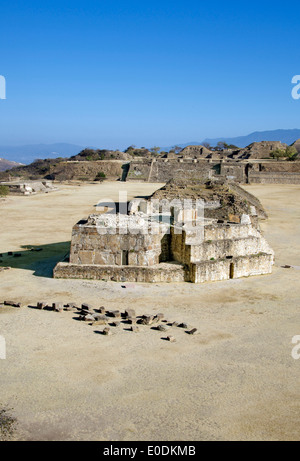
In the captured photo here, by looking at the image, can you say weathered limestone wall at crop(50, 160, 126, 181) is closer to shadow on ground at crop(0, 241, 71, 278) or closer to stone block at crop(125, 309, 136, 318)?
shadow on ground at crop(0, 241, 71, 278)

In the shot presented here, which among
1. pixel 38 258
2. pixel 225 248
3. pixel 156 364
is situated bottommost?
pixel 156 364

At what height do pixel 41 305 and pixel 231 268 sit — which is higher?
pixel 231 268

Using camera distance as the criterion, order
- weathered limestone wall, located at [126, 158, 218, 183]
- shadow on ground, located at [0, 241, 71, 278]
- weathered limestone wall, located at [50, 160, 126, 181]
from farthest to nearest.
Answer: weathered limestone wall, located at [50, 160, 126, 181] → weathered limestone wall, located at [126, 158, 218, 183] → shadow on ground, located at [0, 241, 71, 278]

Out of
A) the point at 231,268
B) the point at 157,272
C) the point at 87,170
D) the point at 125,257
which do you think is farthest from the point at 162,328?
the point at 87,170

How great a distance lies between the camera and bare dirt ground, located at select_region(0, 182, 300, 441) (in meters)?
6.32

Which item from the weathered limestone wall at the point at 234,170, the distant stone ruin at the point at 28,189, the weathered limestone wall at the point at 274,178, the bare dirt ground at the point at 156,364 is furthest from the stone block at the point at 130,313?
the weathered limestone wall at the point at 274,178

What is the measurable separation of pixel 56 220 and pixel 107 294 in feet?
45.6

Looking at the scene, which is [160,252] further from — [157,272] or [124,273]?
[124,273]

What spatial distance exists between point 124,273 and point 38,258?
433 centimetres

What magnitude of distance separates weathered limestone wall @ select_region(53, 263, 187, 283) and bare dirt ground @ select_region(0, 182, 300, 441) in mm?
309

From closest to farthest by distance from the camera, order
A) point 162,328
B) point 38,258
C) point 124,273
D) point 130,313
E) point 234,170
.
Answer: point 162,328
point 130,313
point 124,273
point 38,258
point 234,170

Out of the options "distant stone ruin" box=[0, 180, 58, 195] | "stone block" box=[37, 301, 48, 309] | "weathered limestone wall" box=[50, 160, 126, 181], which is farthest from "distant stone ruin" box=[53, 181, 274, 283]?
"weathered limestone wall" box=[50, 160, 126, 181]

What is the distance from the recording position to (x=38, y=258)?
15531mm

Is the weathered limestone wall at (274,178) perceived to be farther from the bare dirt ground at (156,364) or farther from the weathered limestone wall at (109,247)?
the weathered limestone wall at (109,247)
